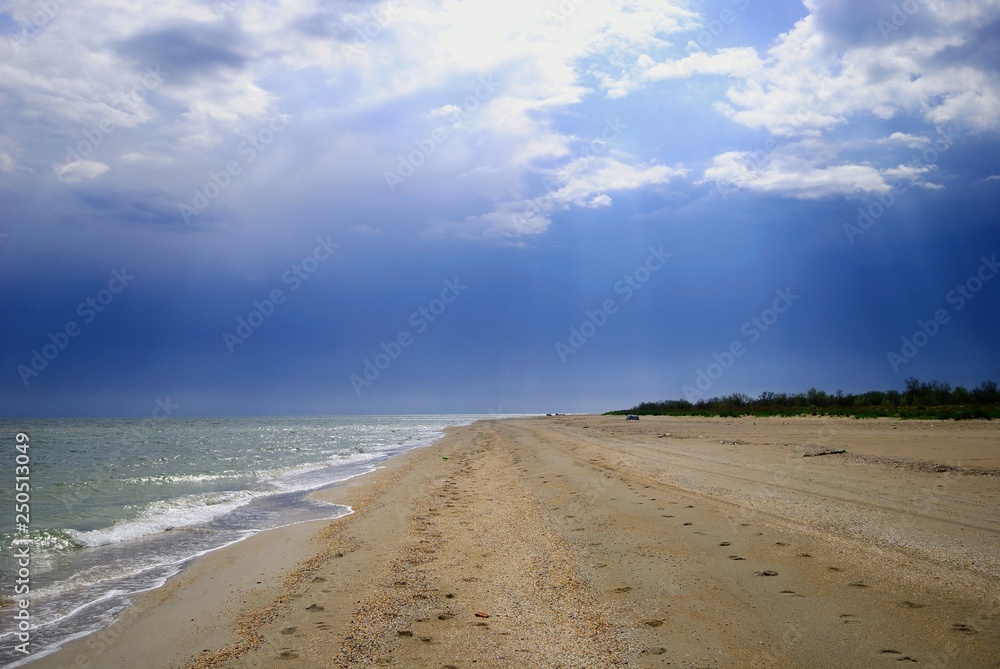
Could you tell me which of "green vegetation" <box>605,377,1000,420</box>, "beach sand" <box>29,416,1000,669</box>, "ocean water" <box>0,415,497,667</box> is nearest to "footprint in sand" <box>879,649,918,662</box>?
"beach sand" <box>29,416,1000,669</box>

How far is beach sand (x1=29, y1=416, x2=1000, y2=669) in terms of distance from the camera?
4.91 m

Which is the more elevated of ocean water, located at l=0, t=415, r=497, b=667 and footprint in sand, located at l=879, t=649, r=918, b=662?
footprint in sand, located at l=879, t=649, r=918, b=662

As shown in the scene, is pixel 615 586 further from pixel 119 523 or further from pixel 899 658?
pixel 119 523

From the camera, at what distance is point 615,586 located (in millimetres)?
6539

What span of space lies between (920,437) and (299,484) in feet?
77.5

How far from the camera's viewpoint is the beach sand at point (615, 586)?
491 centimetres

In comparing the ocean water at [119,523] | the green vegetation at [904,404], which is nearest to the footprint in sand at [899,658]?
the ocean water at [119,523]

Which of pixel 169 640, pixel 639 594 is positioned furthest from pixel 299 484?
pixel 639 594

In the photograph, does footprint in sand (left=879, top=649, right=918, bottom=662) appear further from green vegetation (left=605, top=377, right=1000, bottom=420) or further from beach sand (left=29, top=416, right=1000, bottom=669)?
green vegetation (left=605, top=377, right=1000, bottom=420)

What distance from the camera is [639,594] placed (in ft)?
20.4

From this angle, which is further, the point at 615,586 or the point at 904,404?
the point at 904,404

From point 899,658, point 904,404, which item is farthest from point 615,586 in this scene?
point 904,404

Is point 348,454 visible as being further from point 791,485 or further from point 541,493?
point 791,485

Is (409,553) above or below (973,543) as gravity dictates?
below
